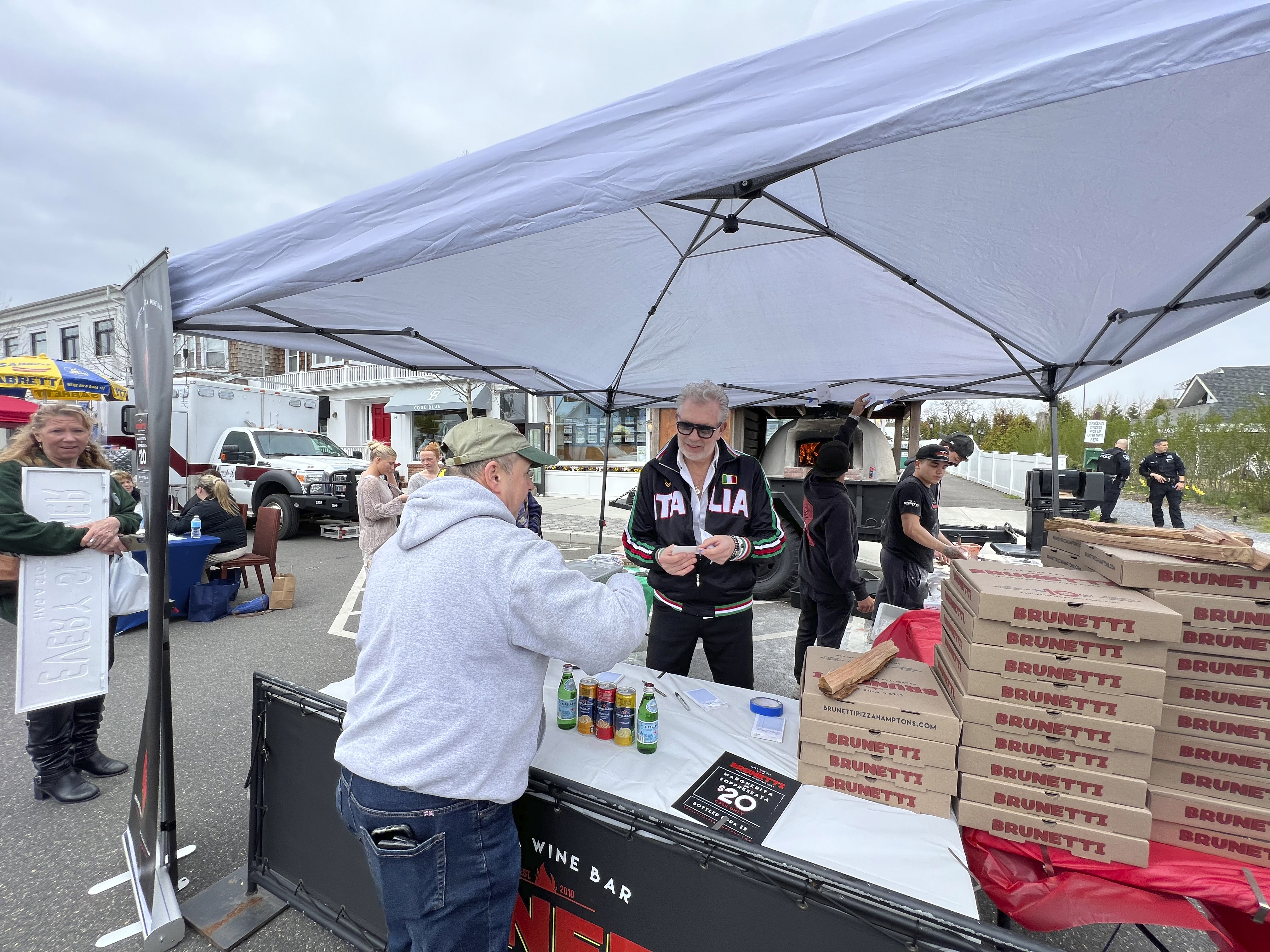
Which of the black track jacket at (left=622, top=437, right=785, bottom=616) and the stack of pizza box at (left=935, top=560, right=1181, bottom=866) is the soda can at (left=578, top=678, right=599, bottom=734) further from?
the stack of pizza box at (left=935, top=560, right=1181, bottom=866)

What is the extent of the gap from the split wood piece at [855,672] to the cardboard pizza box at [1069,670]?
0.29 meters

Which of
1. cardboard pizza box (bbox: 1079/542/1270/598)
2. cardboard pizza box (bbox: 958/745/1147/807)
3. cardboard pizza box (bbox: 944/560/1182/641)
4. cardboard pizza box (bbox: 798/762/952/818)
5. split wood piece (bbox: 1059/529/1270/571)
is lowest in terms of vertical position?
cardboard pizza box (bbox: 798/762/952/818)

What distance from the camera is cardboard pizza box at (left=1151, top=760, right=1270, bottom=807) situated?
56.0 inches

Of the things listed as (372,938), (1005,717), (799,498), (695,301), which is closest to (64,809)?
(372,938)

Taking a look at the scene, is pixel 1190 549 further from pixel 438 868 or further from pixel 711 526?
pixel 438 868

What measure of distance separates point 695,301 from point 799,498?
10.7ft

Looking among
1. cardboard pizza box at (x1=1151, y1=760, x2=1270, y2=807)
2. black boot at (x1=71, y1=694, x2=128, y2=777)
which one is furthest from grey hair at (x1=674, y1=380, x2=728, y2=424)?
black boot at (x1=71, y1=694, x2=128, y2=777)

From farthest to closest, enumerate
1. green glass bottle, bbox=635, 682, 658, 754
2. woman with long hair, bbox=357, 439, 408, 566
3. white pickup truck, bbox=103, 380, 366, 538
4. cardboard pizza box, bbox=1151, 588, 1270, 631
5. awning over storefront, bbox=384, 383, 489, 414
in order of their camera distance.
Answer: awning over storefront, bbox=384, 383, 489, 414 → white pickup truck, bbox=103, 380, 366, 538 → woman with long hair, bbox=357, 439, 408, 566 → green glass bottle, bbox=635, 682, 658, 754 → cardboard pizza box, bbox=1151, 588, 1270, 631

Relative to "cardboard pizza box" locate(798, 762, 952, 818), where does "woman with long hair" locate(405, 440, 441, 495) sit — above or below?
above

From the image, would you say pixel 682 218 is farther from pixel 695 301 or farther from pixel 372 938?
pixel 372 938

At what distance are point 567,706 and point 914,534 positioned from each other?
2.92 m

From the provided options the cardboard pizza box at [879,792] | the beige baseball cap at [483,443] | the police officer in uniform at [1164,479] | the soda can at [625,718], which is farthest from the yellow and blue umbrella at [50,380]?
the police officer in uniform at [1164,479]

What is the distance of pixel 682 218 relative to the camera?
8.91ft

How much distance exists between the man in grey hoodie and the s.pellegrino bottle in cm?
55
